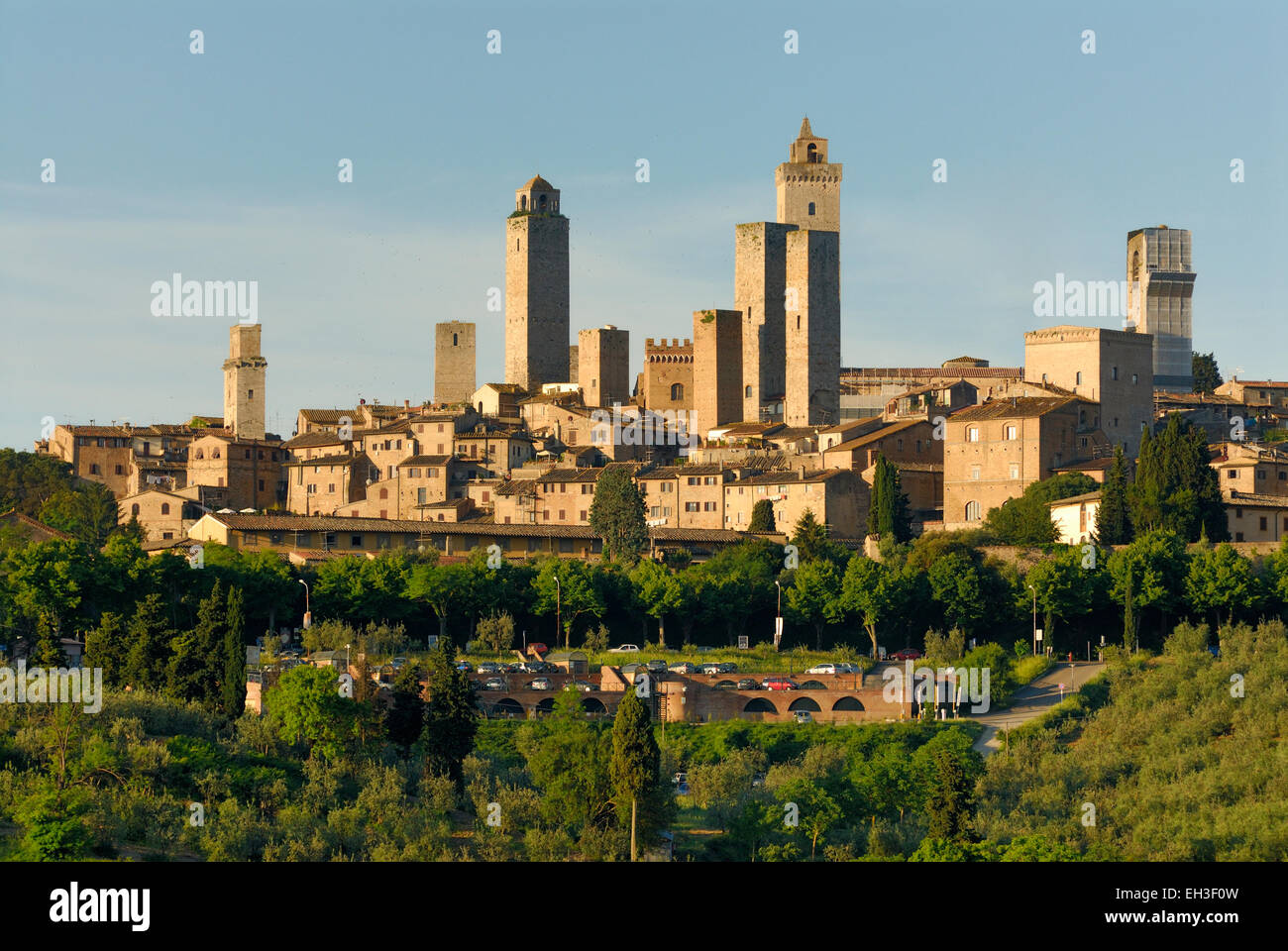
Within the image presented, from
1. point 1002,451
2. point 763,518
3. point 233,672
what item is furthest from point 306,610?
point 1002,451

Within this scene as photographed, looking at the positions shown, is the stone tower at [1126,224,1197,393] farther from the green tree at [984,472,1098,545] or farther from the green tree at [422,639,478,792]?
the green tree at [422,639,478,792]

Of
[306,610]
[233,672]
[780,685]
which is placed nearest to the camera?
[233,672]

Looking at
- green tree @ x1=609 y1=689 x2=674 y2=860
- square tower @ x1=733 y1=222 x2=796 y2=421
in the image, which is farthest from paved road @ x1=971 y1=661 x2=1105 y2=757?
square tower @ x1=733 y1=222 x2=796 y2=421

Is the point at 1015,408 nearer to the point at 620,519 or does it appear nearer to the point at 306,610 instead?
the point at 620,519
